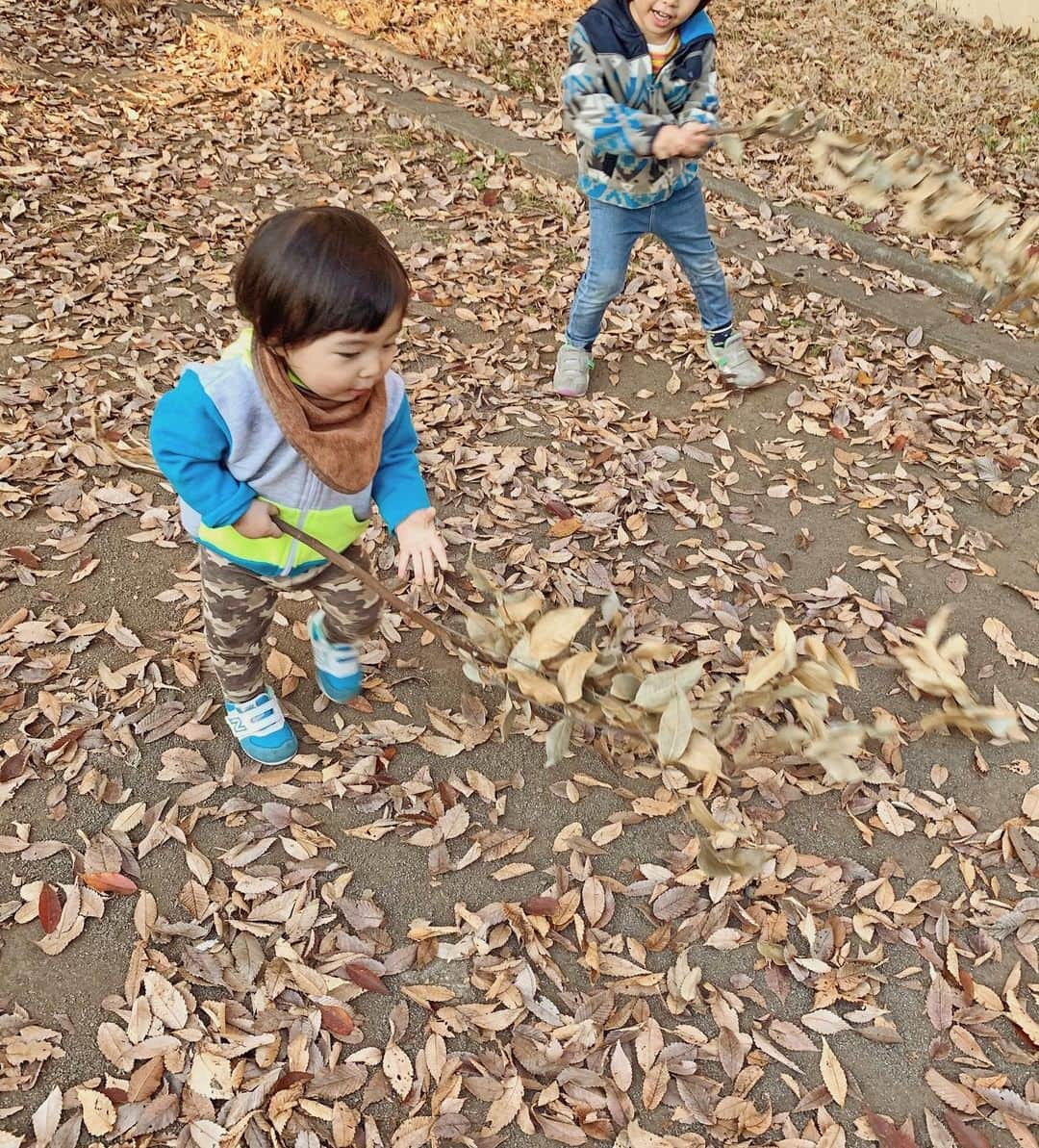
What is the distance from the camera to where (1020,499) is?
422 cm

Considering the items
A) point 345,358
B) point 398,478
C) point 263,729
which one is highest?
point 345,358

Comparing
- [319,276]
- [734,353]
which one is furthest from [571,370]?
[319,276]

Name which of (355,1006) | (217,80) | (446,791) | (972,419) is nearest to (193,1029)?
(355,1006)

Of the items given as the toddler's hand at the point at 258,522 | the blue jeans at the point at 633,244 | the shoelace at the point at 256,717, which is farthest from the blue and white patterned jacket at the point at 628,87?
the shoelace at the point at 256,717

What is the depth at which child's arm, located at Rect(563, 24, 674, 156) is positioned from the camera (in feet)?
11.7

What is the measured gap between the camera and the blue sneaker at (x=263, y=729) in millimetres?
2924

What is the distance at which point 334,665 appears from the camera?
3.04 metres

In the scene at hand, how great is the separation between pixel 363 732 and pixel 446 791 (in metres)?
0.35

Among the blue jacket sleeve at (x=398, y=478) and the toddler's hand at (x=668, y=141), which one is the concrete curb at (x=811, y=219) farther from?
the blue jacket sleeve at (x=398, y=478)

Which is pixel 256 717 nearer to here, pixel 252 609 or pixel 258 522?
pixel 252 609

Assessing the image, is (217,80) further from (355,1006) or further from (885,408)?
(355,1006)

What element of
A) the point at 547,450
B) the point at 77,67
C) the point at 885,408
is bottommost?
the point at 77,67

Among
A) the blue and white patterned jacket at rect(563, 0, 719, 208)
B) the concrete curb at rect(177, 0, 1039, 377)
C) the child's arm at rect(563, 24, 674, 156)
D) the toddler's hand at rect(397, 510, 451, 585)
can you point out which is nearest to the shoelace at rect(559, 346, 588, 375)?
the blue and white patterned jacket at rect(563, 0, 719, 208)

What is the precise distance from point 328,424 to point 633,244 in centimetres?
247
